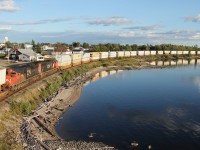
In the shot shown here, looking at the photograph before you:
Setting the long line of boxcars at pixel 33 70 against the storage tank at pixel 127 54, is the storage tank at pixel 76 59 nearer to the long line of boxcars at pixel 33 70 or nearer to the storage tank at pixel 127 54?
the long line of boxcars at pixel 33 70

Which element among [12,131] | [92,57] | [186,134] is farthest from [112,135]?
[92,57]

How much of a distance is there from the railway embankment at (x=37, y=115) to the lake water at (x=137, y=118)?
71.9 inches

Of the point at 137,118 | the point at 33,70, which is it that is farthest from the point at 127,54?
the point at 137,118

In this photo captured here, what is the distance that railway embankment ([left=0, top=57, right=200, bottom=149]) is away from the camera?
3247 centimetres

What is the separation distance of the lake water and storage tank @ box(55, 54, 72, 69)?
49.4ft

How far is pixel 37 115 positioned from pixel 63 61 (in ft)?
159

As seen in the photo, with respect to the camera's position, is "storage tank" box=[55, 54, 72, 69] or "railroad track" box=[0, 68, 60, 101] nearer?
"railroad track" box=[0, 68, 60, 101]

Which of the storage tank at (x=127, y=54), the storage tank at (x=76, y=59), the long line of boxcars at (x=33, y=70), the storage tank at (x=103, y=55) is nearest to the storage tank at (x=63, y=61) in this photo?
the long line of boxcars at (x=33, y=70)

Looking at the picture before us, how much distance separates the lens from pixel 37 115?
139 feet

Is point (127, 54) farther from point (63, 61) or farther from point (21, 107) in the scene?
point (21, 107)

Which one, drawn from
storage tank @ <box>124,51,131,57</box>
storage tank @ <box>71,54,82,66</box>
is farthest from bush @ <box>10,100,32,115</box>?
storage tank @ <box>124,51,131,57</box>

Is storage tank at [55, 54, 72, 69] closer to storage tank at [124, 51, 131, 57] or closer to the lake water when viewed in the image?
the lake water

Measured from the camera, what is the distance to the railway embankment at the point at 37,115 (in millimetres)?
32469

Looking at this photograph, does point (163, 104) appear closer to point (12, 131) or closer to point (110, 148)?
point (110, 148)
